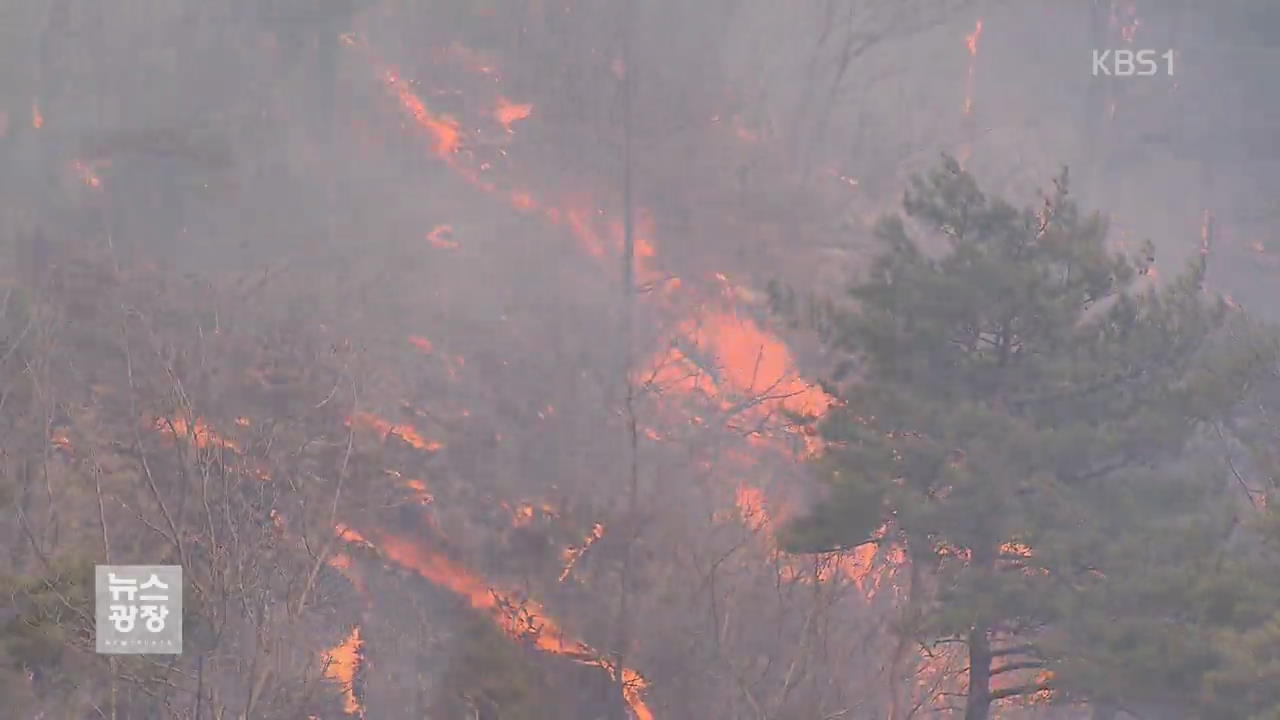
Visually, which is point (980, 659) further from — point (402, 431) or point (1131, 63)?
point (1131, 63)

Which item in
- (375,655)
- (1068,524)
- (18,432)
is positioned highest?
(18,432)

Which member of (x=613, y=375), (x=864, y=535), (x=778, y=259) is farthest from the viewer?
(x=778, y=259)

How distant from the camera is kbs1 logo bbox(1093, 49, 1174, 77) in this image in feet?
58.4

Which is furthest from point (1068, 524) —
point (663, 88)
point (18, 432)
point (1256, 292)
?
point (1256, 292)

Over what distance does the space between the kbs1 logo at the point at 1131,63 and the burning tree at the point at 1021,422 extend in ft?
44.0

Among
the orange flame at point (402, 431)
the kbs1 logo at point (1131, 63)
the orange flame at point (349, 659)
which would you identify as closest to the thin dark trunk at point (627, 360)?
the orange flame at point (402, 431)

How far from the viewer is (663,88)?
16016 mm

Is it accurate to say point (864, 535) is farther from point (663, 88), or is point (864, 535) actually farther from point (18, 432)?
point (663, 88)

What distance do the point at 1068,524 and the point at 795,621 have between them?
5689mm

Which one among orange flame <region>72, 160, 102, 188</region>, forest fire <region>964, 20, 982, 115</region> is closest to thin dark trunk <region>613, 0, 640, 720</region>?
forest fire <region>964, 20, 982, 115</region>

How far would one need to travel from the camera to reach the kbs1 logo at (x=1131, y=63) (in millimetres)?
17797

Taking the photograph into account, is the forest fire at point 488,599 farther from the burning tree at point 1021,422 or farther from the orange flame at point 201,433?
the burning tree at point 1021,422

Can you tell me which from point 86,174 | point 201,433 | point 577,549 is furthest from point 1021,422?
point 86,174

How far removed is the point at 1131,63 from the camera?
1794cm
